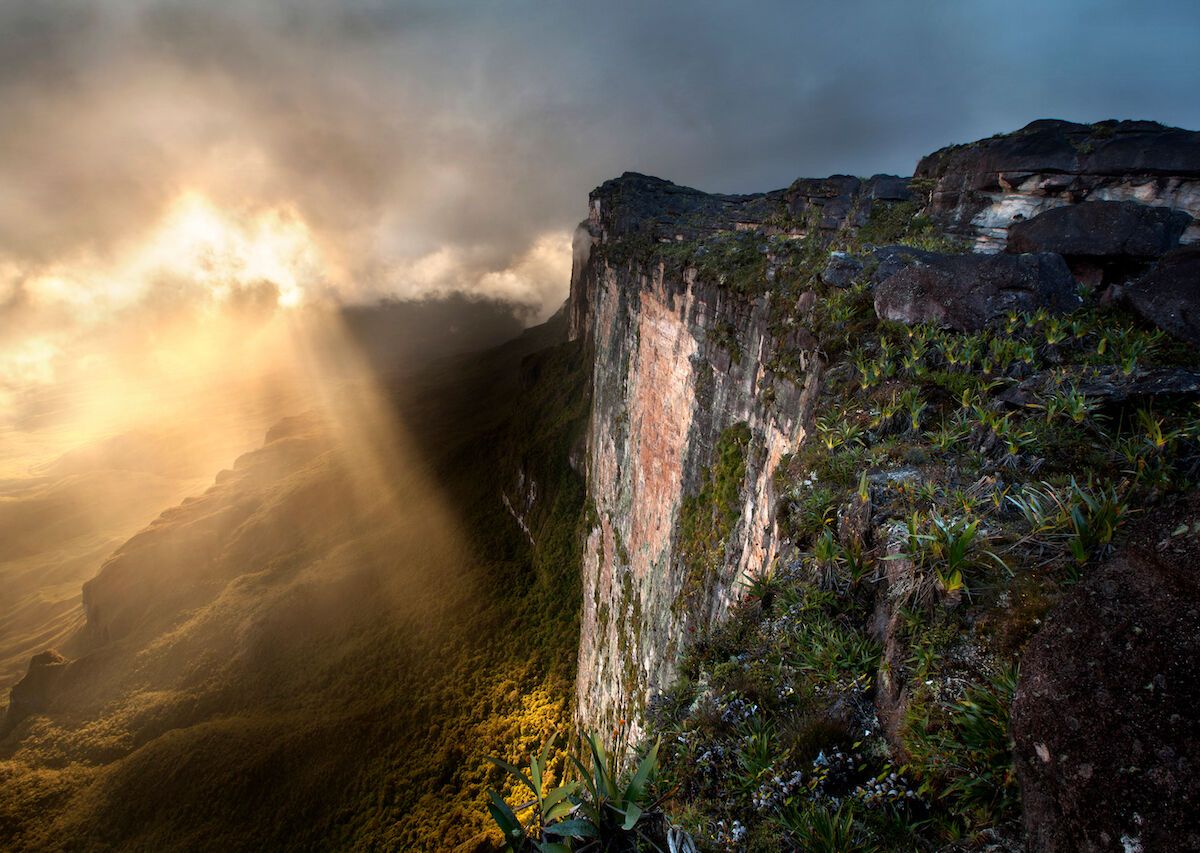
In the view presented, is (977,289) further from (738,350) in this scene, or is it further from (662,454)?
(662,454)

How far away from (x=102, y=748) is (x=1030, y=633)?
8063cm

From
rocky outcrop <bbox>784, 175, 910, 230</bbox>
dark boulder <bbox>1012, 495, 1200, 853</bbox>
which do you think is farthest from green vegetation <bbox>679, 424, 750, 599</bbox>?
rocky outcrop <bbox>784, 175, 910, 230</bbox>

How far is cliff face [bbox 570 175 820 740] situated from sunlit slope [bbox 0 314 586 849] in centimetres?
1270

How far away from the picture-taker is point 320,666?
4803cm

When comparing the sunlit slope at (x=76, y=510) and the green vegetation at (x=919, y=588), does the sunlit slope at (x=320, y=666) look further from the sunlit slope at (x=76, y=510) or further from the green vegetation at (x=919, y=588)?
the green vegetation at (x=919, y=588)

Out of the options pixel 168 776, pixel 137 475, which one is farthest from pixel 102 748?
pixel 137 475

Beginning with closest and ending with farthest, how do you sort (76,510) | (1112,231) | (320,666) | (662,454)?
→ (1112,231) → (662,454) → (320,666) → (76,510)

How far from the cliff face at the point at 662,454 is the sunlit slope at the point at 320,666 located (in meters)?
12.7

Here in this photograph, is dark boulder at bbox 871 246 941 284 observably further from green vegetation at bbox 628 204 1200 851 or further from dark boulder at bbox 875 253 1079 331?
green vegetation at bbox 628 204 1200 851

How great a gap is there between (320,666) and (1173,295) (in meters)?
62.4

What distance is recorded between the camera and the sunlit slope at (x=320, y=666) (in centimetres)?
3631

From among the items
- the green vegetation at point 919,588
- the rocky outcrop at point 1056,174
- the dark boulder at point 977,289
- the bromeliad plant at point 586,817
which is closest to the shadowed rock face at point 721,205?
the rocky outcrop at point 1056,174

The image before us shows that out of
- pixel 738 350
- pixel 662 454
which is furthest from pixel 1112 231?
pixel 662 454

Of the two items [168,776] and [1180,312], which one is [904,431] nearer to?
[1180,312]
